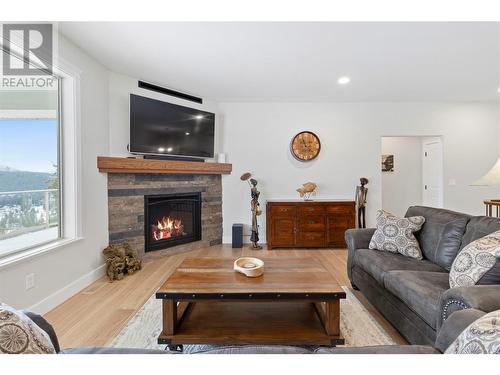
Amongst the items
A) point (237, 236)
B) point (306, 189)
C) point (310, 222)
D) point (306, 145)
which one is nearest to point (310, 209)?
point (310, 222)

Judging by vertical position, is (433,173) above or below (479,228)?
above

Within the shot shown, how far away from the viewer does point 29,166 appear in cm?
247

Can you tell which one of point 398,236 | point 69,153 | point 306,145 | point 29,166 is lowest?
point 398,236

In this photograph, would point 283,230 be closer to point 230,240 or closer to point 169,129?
point 230,240

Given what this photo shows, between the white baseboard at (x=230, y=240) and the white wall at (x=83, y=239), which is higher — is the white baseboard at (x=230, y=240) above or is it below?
below

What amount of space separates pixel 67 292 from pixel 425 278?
122 inches

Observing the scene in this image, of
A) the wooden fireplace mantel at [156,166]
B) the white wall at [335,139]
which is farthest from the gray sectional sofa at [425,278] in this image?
the wooden fireplace mantel at [156,166]

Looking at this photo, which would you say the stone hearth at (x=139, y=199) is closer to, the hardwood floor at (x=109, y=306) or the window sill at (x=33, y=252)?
the hardwood floor at (x=109, y=306)

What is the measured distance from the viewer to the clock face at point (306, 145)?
15.8 ft

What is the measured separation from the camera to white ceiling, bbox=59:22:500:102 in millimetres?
2420

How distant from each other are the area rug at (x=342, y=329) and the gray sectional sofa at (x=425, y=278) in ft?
0.47

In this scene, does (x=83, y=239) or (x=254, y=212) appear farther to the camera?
(x=254, y=212)

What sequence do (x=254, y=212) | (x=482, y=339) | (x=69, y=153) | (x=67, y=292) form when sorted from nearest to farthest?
1. (x=482, y=339)
2. (x=67, y=292)
3. (x=69, y=153)
4. (x=254, y=212)
